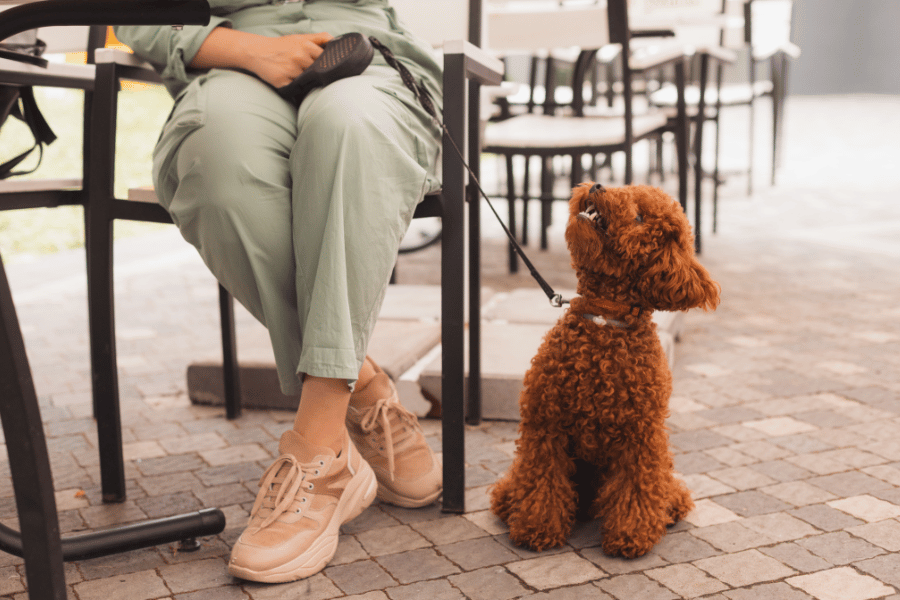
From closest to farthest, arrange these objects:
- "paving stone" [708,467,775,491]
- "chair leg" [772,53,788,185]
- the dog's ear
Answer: the dog's ear, "paving stone" [708,467,775,491], "chair leg" [772,53,788,185]

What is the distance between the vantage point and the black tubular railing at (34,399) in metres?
0.92

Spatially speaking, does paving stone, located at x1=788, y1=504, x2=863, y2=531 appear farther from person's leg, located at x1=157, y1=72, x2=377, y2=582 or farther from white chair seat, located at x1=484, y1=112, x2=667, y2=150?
white chair seat, located at x1=484, y1=112, x2=667, y2=150

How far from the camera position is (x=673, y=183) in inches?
293

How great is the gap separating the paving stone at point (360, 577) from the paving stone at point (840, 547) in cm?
73

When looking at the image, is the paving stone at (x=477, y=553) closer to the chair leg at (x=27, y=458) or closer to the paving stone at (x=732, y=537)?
the paving stone at (x=732, y=537)

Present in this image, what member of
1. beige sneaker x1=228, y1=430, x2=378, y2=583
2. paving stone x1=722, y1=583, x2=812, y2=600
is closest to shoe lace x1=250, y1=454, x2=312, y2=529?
beige sneaker x1=228, y1=430, x2=378, y2=583

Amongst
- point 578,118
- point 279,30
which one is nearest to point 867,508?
point 279,30

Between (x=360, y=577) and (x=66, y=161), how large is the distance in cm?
612

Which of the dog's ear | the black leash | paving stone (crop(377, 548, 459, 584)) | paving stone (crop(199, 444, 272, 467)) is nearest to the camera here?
the dog's ear

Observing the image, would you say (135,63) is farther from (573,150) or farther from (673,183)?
(673,183)

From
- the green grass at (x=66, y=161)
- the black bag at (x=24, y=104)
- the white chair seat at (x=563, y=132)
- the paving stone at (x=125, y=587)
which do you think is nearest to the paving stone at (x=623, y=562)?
the paving stone at (x=125, y=587)

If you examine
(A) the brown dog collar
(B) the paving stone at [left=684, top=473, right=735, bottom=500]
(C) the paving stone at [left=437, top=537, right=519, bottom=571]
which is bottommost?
(B) the paving stone at [left=684, top=473, right=735, bottom=500]

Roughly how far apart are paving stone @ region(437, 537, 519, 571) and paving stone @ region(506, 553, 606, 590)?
0.03 m

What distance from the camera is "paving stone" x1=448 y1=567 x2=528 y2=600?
4.44 ft
